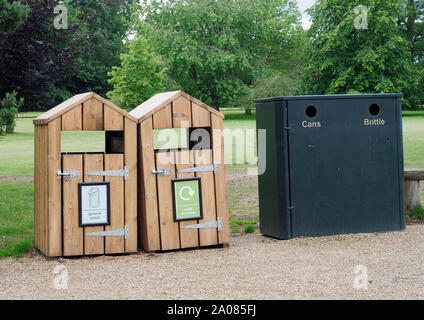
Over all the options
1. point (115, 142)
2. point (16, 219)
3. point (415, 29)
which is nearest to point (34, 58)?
point (16, 219)

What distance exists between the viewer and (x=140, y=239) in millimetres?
6699

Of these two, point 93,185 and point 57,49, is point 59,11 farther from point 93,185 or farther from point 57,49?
point 93,185

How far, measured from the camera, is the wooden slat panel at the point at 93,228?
6.21 metres

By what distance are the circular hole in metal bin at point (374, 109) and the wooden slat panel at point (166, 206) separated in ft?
8.13

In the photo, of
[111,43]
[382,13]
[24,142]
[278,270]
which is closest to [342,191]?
[278,270]

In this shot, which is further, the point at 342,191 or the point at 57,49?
the point at 57,49

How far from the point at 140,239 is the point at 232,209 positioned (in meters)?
3.31

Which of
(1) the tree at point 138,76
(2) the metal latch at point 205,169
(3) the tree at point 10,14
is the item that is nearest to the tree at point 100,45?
(1) the tree at point 138,76

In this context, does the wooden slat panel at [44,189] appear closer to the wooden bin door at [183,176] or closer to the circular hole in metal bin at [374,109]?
the wooden bin door at [183,176]

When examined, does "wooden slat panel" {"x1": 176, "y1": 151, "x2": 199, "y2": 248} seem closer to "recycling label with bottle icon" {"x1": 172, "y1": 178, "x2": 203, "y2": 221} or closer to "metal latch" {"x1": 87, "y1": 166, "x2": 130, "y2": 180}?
"recycling label with bottle icon" {"x1": 172, "y1": 178, "x2": 203, "y2": 221}

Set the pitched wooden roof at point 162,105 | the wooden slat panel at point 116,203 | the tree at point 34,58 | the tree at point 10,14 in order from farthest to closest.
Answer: the tree at point 34,58 → the tree at point 10,14 → the pitched wooden roof at point 162,105 → the wooden slat panel at point 116,203

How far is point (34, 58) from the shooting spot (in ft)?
45.6

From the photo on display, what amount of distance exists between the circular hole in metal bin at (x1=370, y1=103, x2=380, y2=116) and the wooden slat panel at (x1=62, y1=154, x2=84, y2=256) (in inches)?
133

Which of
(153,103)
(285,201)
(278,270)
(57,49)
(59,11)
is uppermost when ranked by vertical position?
(59,11)
